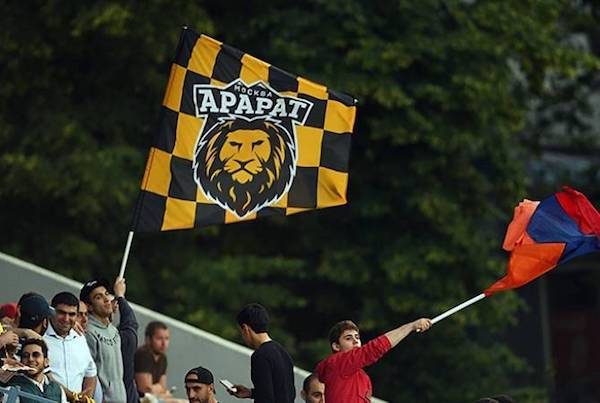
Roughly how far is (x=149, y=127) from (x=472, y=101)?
3.67 m

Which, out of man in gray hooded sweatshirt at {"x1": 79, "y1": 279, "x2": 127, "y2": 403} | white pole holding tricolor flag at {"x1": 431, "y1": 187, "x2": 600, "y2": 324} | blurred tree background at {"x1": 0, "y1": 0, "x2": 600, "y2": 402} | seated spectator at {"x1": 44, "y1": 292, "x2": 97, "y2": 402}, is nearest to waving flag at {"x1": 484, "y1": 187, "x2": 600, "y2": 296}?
white pole holding tricolor flag at {"x1": 431, "y1": 187, "x2": 600, "y2": 324}

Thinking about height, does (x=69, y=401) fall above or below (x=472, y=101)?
below

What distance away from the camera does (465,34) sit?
2083cm

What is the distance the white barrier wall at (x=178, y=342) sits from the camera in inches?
656

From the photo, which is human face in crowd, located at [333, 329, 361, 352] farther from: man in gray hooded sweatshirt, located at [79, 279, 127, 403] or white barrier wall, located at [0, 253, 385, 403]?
white barrier wall, located at [0, 253, 385, 403]

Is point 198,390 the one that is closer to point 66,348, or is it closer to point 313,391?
point 66,348

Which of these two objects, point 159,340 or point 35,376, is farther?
point 159,340

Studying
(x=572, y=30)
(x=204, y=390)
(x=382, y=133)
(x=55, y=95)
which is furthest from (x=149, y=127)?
(x=204, y=390)

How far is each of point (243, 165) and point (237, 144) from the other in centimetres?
18

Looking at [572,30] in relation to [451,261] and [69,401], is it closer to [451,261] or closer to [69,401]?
[451,261]

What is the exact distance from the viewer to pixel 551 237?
44.6 feet

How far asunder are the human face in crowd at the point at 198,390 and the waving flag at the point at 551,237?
2.58 metres

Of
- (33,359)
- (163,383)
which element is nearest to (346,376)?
(33,359)

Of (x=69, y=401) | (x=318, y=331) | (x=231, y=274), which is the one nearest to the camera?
(x=69, y=401)
